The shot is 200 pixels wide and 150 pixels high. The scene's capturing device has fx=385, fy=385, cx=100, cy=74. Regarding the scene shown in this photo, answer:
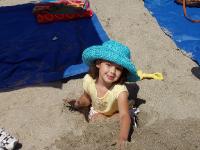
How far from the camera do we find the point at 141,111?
279 cm

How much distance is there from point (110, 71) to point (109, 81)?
7 cm

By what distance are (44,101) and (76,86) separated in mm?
305

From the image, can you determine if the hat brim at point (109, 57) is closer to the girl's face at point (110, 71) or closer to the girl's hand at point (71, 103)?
the girl's face at point (110, 71)

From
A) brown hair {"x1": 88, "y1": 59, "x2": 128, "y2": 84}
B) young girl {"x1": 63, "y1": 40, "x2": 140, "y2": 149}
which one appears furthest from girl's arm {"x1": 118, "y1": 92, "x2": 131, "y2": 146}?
brown hair {"x1": 88, "y1": 59, "x2": 128, "y2": 84}

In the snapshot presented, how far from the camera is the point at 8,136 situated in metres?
2.43

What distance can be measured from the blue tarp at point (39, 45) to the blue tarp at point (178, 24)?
0.69m

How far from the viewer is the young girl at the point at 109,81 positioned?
2328 mm

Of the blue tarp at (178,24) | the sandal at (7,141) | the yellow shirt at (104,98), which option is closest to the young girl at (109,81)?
the yellow shirt at (104,98)

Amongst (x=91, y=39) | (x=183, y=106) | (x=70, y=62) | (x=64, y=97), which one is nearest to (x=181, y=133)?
(x=183, y=106)

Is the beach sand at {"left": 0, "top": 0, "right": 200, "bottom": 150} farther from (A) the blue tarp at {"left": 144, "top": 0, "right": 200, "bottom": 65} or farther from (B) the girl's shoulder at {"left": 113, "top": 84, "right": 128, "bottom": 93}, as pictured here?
(B) the girl's shoulder at {"left": 113, "top": 84, "right": 128, "bottom": 93}

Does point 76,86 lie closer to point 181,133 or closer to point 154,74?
point 154,74

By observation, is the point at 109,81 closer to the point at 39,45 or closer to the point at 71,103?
the point at 71,103

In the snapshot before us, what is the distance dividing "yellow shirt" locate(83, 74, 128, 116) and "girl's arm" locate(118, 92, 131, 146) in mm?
45

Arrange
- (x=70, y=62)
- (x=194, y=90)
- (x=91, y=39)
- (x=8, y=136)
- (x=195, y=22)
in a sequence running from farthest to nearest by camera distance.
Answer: (x=195, y=22) → (x=91, y=39) → (x=70, y=62) → (x=194, y=90) → (x=8, y=136)
